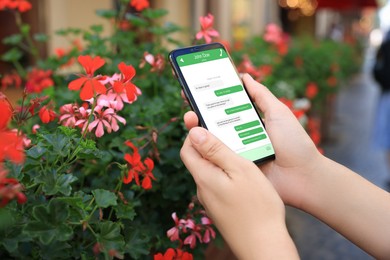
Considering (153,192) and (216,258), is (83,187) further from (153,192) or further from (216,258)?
(216,258)

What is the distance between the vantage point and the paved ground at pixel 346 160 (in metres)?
3.23

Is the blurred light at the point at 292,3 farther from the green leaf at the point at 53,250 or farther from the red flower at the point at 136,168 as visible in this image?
the green leaf at the point at 53,250

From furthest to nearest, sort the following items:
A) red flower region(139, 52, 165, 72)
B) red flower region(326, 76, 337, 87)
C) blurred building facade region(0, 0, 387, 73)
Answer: red flower region(326, 76, 337, 87) < blurred building facade region(0, 0, 387, 73) < red flower region(139, 52, 165, 72)

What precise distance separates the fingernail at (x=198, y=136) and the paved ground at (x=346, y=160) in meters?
2.30

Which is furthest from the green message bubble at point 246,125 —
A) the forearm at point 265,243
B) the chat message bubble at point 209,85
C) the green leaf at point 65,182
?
the green leaf at point 65,182

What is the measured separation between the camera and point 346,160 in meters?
5.46

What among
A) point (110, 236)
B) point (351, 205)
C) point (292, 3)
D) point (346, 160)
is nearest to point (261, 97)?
point (351, 205)

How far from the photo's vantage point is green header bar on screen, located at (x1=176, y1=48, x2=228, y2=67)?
3.80 ft

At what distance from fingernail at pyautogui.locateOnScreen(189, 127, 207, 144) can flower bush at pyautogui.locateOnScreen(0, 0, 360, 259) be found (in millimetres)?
146

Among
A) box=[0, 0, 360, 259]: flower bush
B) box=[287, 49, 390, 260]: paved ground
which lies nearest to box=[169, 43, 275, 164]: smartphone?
box=[0, 0, 360, 259]: flower bush

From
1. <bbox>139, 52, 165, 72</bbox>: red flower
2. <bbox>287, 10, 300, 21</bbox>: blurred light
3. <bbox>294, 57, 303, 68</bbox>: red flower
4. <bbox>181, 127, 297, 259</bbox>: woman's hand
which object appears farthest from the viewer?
<bbox>287, 10, 300, 21</bbox>: blurred light

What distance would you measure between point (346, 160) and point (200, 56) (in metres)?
4.58

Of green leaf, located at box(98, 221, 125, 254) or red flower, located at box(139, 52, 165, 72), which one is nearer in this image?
green leaf, located at box(98, 221, 125, 254)

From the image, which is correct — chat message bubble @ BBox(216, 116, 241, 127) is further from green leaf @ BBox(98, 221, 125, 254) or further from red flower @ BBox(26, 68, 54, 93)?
red flower @ BBox(26, 68, 54, 93)
